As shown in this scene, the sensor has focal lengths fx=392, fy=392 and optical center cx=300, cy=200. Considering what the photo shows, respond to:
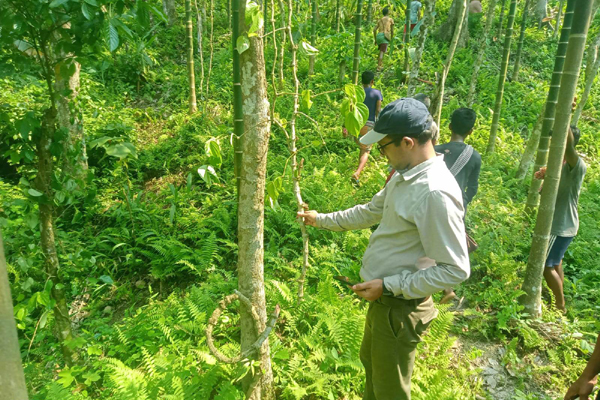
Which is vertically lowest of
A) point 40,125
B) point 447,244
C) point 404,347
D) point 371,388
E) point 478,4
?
point 371,388

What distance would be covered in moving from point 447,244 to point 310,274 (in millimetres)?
2579

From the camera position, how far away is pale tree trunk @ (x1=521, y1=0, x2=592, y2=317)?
3188 mm

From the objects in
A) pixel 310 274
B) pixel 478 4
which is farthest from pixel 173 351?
pixel 478 4

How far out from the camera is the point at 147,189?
6809mm

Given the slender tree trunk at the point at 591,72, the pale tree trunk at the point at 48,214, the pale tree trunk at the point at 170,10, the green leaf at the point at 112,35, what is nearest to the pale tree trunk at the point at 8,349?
the green leaf at the point at 112,35

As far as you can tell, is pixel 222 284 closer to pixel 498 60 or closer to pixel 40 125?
pixel 40 125

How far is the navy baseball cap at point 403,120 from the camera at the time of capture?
2.12 meters

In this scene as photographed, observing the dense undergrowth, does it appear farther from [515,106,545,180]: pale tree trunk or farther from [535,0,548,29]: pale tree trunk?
[535,0,548,29]: pale tree trunk

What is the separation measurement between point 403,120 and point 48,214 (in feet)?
7.78

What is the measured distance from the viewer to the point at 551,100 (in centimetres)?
515

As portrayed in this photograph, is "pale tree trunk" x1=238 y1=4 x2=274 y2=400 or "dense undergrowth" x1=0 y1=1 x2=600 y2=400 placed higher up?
"pale tree trunk" x1=238 y1=4 x2=274 y2=400

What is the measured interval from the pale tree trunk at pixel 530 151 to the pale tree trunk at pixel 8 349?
24.4 ft

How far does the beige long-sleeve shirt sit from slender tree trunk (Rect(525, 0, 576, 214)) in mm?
3809

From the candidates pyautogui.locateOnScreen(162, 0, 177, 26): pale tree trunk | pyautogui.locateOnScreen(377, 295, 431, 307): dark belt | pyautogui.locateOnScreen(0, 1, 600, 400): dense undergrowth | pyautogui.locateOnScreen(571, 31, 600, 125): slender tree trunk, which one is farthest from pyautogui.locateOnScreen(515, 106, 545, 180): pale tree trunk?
pyautogui.locateOnScreen(162, 0, 177, 26): pale tree trunk
